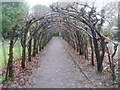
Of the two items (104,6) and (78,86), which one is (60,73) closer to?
(78,86)

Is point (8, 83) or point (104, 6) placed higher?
point (104, 6)

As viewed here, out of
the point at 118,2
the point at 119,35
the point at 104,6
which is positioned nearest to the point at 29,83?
the point at 104,6

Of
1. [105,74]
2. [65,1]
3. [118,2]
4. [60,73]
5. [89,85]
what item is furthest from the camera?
[65,1]

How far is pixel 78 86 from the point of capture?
7785 millimetres

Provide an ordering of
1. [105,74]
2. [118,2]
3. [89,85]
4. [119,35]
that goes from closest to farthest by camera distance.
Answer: [89,85] < [105,74] < [118,2] < [119,35]

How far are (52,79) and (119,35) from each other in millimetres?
19675

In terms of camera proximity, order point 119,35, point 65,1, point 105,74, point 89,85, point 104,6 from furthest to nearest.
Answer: point 119,35
point 65,1
point 104,6
point 105,74
point 89,85

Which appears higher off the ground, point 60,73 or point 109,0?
point 109,0

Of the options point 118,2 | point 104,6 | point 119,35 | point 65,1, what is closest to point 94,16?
point 104,6

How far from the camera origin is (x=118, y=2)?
41.9 ft

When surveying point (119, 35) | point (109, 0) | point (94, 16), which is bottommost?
point (119, 35)

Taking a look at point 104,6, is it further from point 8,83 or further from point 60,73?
point 8,83

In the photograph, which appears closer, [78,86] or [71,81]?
[78,86]

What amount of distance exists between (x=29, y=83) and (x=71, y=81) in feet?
5.63
